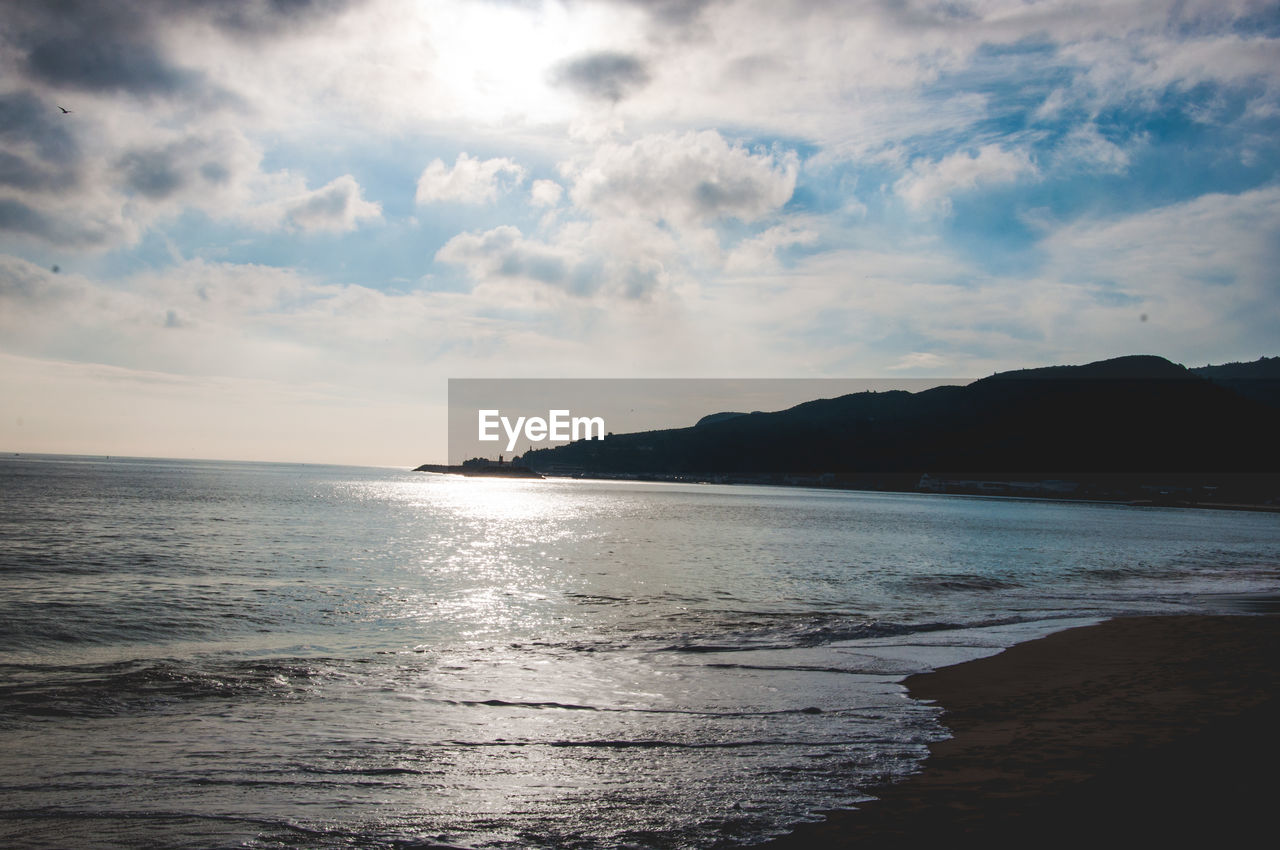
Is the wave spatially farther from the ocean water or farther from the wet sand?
the wet sand

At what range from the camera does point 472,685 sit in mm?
14422

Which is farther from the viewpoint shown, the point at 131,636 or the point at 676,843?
the point at 131,636

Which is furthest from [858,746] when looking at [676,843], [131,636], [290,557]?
[290,557]

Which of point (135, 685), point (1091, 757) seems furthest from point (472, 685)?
point (1091, 757)

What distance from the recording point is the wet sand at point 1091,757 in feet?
23.8

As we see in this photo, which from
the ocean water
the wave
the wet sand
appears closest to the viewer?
the wet sand

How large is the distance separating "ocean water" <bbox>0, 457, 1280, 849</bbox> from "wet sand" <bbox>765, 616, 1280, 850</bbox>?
678 mm

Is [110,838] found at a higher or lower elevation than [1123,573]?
higher

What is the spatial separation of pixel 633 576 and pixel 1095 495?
179m

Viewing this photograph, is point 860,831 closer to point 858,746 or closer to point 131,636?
point 858,746

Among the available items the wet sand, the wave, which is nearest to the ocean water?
the wave

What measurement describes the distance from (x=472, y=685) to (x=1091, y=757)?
10057 mm

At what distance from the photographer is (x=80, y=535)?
42.7 m

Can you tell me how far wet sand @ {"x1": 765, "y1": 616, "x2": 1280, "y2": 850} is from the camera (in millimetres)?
7262
